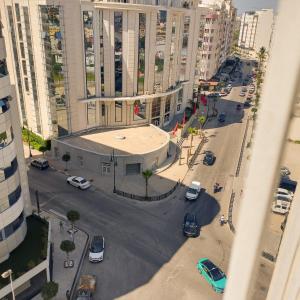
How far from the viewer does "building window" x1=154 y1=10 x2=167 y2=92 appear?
49.3m

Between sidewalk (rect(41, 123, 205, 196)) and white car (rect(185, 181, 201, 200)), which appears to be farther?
sidewalk (rect(41, 123, 205, 196))

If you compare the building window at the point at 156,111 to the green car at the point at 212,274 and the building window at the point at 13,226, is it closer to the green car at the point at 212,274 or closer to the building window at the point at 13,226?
the green car at the point at 212,274

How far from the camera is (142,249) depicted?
2989cm

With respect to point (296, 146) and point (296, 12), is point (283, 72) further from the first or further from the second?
point (296, 146)

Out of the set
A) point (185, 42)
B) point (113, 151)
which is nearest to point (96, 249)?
point (113, 151)

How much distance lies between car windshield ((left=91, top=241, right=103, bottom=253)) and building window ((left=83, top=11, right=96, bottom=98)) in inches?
966

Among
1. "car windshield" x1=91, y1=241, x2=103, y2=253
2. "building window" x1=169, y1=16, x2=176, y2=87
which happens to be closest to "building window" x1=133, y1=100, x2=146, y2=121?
"building window" x1=169, y1=16, x2=176, y2=87

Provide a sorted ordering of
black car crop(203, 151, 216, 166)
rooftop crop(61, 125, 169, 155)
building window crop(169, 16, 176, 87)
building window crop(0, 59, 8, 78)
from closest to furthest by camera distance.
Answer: building window crop(0, 59, 8, 78) → rooftop crop(61, 125, 169, 155) → black car crop(203, 151, 216, 166) → building window crop(169, 16, 176, 87)

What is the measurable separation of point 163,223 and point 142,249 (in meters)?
4.59

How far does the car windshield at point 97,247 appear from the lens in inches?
1131

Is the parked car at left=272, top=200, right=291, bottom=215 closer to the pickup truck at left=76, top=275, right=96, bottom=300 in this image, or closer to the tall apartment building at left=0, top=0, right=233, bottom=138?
the pickup truck at left=76, top=275, right=96, bottom=300

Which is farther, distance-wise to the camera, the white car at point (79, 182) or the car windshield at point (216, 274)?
the white car at point (79, 182)

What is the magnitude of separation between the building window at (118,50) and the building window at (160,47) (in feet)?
21.4

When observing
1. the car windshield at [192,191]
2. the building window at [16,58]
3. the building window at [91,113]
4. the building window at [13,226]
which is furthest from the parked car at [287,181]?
the building window at [16,58]
